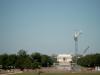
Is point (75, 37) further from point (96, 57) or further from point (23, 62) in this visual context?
point (23, 62)

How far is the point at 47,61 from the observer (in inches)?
6540

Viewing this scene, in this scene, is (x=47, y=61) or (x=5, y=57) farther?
(x=47, y=61)

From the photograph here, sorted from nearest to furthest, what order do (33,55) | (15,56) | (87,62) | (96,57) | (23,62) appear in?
(23,62)
(15,56)
(96,57)
(87,62)
(33,55)

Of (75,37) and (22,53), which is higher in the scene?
(75,37)

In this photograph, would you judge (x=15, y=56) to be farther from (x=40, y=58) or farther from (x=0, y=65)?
(x=40, y=58)

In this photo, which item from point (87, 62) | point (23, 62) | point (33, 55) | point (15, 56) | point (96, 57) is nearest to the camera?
point (23, 62)

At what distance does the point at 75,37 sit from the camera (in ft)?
470

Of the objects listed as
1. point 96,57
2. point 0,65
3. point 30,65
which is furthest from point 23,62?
point 96,57

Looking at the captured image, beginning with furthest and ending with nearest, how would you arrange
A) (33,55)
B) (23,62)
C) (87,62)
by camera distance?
(33,55) → (87,62) → (23,62)

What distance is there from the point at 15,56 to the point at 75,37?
3682cm

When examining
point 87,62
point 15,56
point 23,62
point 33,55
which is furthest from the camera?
point 33,55

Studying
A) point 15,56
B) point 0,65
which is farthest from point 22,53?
point 0,65

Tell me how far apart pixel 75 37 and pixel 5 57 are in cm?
4204

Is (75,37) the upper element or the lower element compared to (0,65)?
upper
